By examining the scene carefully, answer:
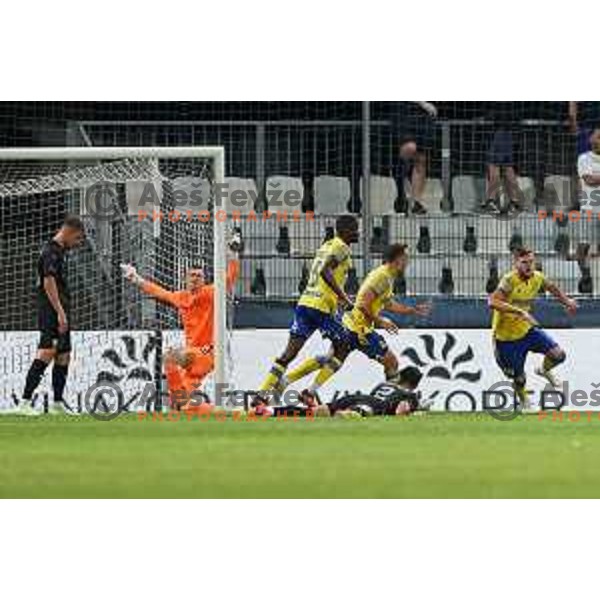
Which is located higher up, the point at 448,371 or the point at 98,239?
the point at 98,239

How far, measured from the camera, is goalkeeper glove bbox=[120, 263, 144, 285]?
2064 centimetres

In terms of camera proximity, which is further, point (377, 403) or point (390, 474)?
point (377, 403)

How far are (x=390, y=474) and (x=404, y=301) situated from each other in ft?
33.0

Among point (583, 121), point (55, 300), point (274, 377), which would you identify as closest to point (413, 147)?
point (583, 121)

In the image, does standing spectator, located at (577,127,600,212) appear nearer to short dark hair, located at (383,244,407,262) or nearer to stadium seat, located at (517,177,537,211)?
stadium seat, located at (517,177,537,211)

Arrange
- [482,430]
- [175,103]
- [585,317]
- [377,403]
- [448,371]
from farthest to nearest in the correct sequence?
[175,103] < [585,317] < [448,371] < [377,403] < [482,430]

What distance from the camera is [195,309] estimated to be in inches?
805

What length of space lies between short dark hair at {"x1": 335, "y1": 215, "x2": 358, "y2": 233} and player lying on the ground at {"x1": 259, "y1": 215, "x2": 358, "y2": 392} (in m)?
0.55

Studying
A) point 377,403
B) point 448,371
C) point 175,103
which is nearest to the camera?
point 377,403

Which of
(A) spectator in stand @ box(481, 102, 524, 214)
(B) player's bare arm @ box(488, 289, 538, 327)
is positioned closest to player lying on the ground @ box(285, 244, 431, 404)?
(B) player's bare arm @ box(488, 289, 538, 327)

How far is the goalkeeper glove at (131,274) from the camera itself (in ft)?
67.7

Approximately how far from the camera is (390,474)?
1237 centimetres

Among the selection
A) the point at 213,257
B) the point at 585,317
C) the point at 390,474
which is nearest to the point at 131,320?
the point at 213,257

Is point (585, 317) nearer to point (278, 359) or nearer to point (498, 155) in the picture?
point (498, 155)
